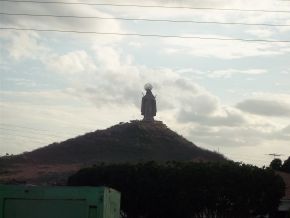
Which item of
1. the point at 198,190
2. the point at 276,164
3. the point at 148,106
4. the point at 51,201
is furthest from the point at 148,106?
the point at 51,201

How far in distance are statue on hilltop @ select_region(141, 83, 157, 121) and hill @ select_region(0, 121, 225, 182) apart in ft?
3.33

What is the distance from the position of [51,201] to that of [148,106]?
65.9 m

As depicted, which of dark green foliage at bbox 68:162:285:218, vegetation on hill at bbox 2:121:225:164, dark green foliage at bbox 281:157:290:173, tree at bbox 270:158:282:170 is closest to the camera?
dark green foliage at bbox 68:162:285:218

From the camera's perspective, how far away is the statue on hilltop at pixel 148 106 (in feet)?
235

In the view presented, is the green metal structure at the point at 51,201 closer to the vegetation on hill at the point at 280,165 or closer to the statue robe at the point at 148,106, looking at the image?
the vegetation on hill at the point at 280,165

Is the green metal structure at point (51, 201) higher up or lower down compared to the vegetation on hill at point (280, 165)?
lower down

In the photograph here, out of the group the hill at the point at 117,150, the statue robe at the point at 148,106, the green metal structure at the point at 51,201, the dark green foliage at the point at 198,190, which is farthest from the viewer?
the statue robe at the point at 148,106

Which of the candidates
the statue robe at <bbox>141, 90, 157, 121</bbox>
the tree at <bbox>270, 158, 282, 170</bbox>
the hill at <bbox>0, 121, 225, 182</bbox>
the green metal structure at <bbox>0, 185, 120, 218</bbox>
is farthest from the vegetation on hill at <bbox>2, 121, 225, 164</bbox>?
the green metal structure at <bbox>0, 185, 120, 218</bbox>

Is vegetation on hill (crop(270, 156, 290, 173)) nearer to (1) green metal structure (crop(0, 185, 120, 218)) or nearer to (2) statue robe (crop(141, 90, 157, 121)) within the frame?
(2) statue robe (crop(141, 90, 157, 121))

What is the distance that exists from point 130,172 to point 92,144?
32.6 metres

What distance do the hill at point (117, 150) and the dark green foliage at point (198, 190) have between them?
23538mm

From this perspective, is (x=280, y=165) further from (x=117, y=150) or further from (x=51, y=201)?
(x=51, y=201)

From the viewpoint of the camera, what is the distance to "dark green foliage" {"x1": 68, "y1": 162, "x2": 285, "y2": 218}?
108 ft

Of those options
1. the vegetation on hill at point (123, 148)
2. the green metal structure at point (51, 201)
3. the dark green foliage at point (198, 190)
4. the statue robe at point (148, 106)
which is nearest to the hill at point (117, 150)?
the vegetation on hill at point (123, 148)
